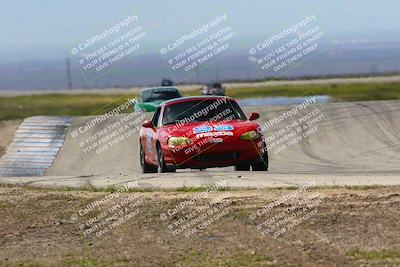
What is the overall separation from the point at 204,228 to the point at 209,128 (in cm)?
554

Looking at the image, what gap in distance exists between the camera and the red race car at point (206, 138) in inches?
580

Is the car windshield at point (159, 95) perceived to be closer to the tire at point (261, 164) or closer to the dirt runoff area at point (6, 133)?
the dirt runoff area at point (6, 133)

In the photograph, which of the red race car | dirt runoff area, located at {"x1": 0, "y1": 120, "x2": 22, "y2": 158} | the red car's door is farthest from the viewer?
dirt runoff area, located at {"x1": 0, "y1": 120, "x2": 22, "y2": 158}

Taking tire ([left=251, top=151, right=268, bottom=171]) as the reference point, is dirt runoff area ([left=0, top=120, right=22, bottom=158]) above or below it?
above

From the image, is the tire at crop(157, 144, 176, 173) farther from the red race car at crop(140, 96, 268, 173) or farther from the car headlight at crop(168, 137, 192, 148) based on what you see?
the car headlight at crop(168, 137, 192, 148)

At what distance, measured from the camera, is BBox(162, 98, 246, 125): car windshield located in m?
15.5

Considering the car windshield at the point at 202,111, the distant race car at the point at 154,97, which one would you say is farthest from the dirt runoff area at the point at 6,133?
the car windshield at the point at 202,111

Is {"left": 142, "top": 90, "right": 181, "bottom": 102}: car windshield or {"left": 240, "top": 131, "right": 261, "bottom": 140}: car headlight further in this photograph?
{"left": 142, "top": 90, "right": 181, "bottom": 102}: car windshield

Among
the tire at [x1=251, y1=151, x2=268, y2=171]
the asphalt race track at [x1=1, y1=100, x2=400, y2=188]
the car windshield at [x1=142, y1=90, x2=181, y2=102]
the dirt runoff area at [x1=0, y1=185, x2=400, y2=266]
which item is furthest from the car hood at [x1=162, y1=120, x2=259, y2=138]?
the car windshield at [x1=142, y1=90, x2=181, y2=102]

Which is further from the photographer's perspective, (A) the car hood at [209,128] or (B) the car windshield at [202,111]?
(B) the car windshield at [202,111]

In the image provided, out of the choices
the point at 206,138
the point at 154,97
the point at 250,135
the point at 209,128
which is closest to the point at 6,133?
the point at 154,97

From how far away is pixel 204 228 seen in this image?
31.0 feet

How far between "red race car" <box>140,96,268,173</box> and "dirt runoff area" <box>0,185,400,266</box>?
124 inches

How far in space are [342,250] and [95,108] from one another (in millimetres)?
46567
